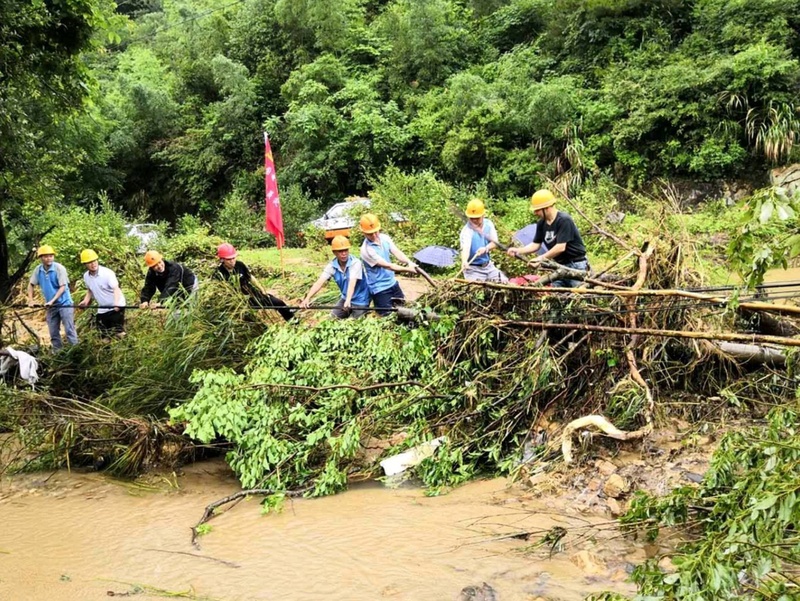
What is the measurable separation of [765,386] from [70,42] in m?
7.39

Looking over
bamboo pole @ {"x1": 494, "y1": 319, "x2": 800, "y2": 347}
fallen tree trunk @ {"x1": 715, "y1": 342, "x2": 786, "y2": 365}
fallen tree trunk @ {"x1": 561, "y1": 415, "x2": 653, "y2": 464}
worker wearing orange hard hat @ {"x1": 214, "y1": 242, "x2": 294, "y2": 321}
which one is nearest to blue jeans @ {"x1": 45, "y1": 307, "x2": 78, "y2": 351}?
worker wearing orange hard hat @ {"x1": 214, "y1": 242, "x2": 294, "y2": 321}

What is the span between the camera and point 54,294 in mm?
7867

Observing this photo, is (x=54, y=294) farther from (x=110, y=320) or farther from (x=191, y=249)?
(x=191, y=249)

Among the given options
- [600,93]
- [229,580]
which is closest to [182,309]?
[229,580]

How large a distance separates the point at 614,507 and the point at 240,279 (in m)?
3.92

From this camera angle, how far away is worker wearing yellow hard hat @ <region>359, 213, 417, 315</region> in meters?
6.01

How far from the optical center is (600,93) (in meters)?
15.8

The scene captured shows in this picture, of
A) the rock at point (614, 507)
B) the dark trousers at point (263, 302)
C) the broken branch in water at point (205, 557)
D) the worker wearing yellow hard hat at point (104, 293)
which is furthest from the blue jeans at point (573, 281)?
the worker wearing yellow hard hat at point (104, 293)

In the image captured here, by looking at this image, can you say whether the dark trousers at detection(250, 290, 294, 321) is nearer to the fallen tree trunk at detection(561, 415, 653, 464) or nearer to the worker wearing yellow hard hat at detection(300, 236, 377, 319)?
the worker wearing yellow hard hat at detection(300, 236, 377, 319)

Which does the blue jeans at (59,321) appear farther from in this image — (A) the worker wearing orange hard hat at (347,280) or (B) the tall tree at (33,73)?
(A) the worker wearing orange hard hat at (347,280)

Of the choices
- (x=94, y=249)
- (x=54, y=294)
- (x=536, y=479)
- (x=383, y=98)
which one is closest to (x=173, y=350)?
(x=54, y=294)

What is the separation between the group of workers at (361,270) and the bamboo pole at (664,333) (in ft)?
1.73

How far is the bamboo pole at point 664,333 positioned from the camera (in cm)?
306

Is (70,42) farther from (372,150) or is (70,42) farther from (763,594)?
(372,150)
